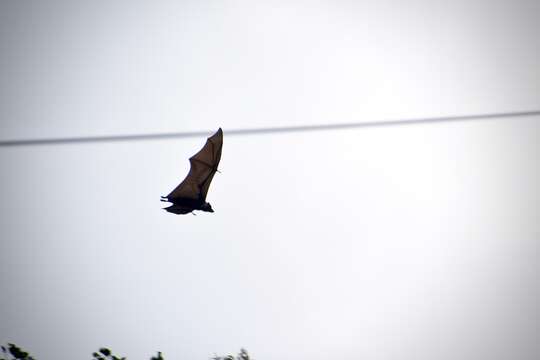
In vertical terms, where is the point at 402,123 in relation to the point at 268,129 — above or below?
above

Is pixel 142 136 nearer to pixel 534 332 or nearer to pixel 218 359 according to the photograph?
pixel 218 359

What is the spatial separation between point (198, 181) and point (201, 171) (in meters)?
0.23

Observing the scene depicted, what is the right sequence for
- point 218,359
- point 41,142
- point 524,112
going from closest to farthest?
1. point 41,142
2. point 524,112
3. point 218,359

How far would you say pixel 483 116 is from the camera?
7.27 m

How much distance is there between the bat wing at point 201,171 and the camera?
7.03 metres

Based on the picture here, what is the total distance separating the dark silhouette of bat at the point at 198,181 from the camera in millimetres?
7027

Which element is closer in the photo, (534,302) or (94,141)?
(94,141)

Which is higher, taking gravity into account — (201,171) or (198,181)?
(201,171)

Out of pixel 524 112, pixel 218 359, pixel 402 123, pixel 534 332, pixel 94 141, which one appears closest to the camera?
pixel 94 141

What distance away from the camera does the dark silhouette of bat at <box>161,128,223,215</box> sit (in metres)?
7.03

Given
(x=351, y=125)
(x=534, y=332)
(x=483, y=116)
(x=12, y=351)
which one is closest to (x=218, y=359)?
(x=12, y=351)

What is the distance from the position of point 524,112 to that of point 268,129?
4907 millimetres

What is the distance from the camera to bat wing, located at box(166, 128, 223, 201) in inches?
277

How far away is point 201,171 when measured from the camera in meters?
7.39
